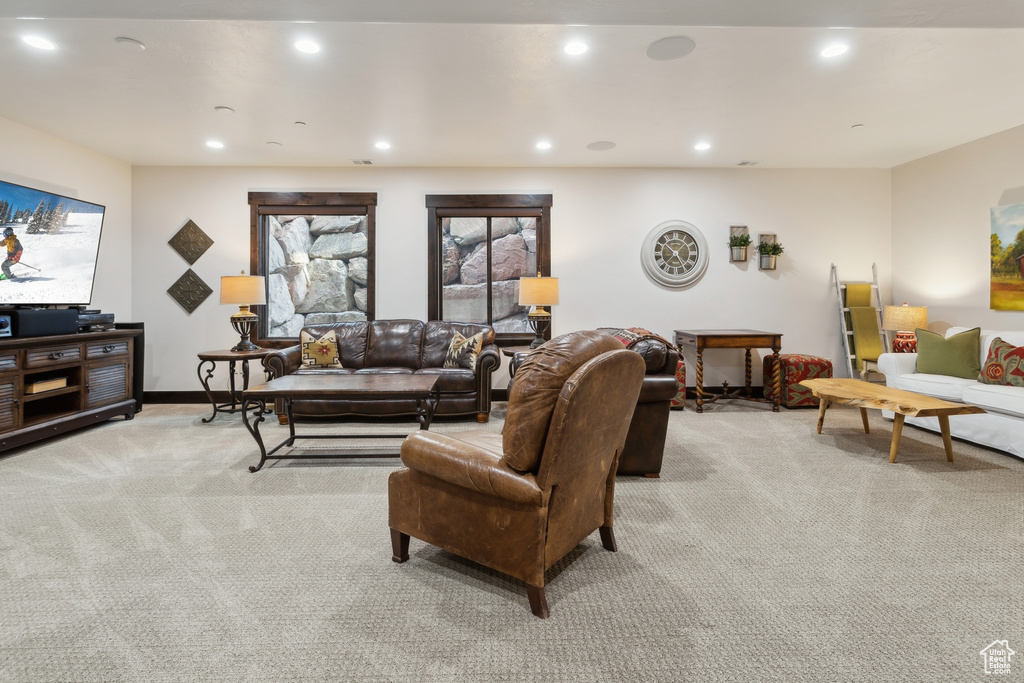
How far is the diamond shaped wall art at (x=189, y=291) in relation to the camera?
5543 mm

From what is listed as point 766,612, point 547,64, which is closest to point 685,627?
point 766,612

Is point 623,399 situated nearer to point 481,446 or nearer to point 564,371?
point 564,371

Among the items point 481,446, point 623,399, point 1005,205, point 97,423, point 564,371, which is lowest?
point 97,423

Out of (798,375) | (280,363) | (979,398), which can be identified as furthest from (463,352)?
(979,398)

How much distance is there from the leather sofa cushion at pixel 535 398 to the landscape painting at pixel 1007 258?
5.07 meters

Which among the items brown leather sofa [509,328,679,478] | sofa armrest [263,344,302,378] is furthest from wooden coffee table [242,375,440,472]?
sofa armrest [263,344,302,378]

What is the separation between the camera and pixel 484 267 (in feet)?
19.6

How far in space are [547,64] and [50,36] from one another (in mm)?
2861

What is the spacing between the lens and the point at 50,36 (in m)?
2.80

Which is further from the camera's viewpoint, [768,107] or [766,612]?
[768,107]

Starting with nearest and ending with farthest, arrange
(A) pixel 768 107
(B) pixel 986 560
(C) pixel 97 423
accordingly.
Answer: (B) pixel 986 560
(A) pixel 768 107
(C) pixel 97 423

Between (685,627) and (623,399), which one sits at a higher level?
(623,399)

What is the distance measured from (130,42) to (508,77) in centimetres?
224

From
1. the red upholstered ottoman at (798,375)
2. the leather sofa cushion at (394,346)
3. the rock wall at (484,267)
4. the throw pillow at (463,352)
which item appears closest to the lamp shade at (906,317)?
the red upholstered ottoman at (798,375)
